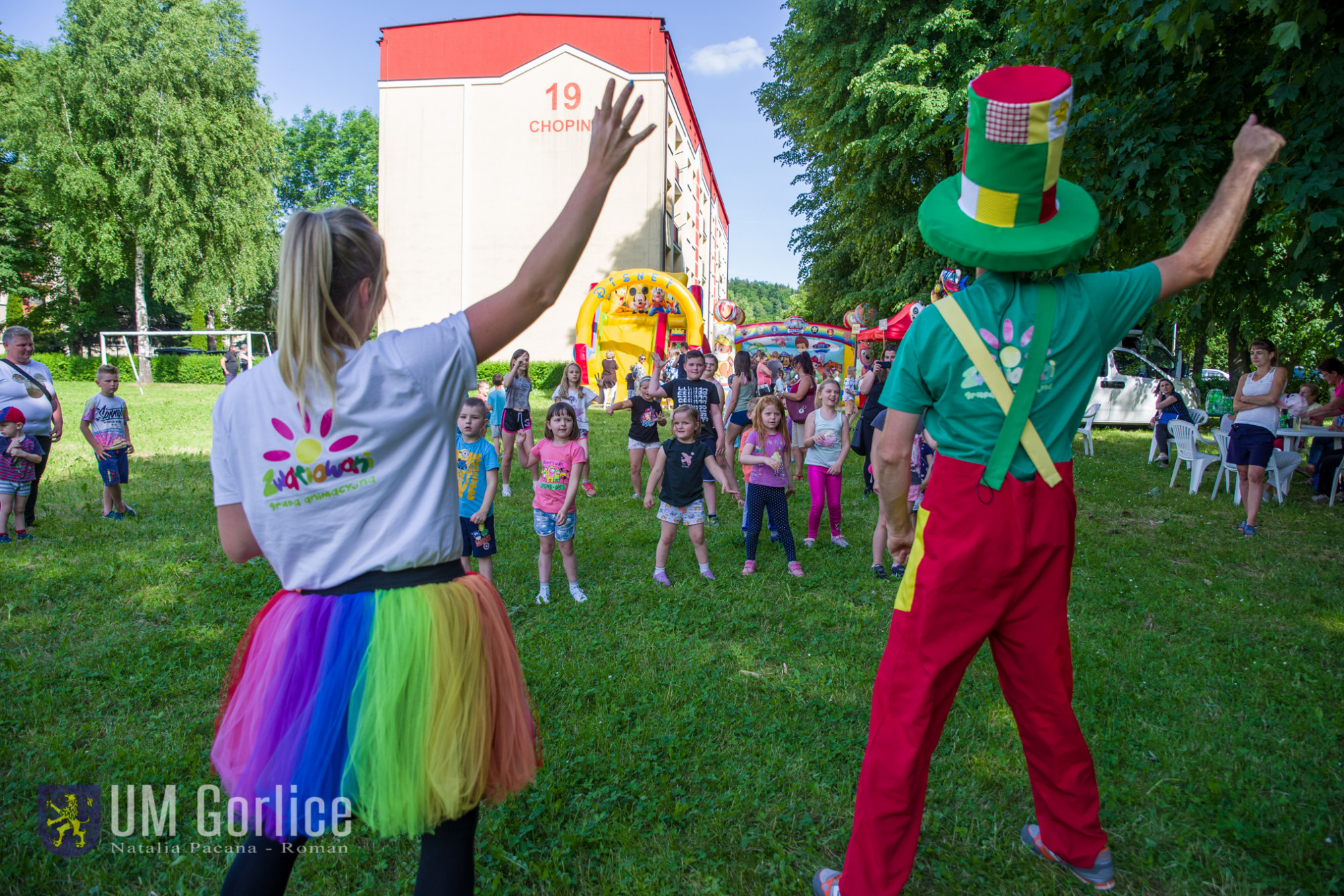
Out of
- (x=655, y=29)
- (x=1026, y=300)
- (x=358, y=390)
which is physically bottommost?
(x=358, y=390)

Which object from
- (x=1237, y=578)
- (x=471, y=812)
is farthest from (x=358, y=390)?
(x=1237, y=578)

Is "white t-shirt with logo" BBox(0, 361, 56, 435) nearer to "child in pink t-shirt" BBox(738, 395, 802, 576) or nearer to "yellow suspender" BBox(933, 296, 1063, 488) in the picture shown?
"child in pink t-shirt" BBox(738, 395, 802, 576)

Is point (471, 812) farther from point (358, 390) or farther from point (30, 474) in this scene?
point (30, 474)

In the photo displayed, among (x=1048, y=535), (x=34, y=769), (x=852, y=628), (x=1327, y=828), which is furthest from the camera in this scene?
(x=852, y=628)

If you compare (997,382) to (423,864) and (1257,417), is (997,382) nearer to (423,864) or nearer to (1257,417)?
(423,864)

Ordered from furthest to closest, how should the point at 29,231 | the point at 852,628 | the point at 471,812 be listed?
1. the point at 29,231
2. the point at 852,628
3. the point at 471,812

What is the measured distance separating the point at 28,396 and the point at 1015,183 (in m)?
8.46

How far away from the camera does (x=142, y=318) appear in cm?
3072

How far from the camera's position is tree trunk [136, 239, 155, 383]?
29406 mm

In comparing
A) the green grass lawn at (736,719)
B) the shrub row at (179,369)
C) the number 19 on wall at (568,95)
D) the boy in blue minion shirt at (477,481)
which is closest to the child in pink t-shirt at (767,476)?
the green grass lawn at (736,719)

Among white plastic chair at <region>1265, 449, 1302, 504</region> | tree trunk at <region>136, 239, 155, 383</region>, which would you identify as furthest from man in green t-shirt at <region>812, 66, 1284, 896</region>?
tree trunk at <region>136, 239, 155, 383</region>

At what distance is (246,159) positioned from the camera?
31.5 meters

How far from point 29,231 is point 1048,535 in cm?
4849

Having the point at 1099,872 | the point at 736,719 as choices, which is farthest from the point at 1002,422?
the point at 736,719
